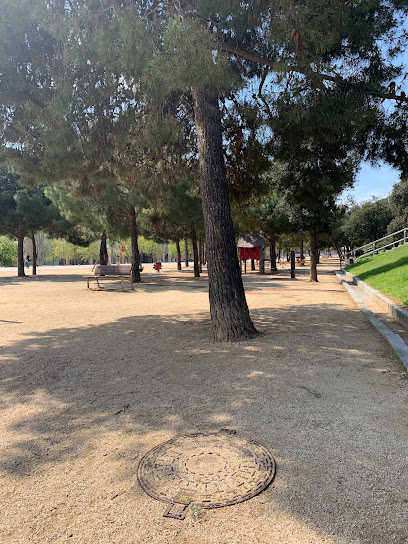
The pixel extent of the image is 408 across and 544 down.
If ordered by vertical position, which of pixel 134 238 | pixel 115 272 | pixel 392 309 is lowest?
pixel 392 309

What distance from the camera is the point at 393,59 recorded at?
6785mm

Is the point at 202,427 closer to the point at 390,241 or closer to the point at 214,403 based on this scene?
the point at 214,403

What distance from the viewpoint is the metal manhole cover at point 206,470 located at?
2.24 m

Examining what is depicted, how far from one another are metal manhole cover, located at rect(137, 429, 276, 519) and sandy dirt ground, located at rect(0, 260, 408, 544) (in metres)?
A: 0.07

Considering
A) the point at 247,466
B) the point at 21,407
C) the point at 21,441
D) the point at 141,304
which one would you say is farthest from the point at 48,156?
the point at 247,466

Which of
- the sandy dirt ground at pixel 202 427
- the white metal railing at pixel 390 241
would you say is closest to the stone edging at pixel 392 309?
the sandy dirt ground at pixel 202 427

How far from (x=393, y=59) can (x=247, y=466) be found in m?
7.31

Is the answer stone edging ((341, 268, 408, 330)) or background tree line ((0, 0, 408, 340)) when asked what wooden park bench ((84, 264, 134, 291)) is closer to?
background tree line ((0, 0, 408, 340))

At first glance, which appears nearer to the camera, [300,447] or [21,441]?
[300,447]

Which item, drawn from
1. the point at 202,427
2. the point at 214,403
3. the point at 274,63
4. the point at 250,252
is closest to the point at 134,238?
the point at 250,252

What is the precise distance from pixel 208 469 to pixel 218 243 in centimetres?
417

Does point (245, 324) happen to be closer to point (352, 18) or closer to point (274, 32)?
point (274, 32)

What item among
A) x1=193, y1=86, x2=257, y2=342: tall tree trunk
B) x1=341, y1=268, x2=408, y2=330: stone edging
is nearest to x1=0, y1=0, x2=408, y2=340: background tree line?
x1=193, y1=86, x2=257, y2=342: tall tree trunk

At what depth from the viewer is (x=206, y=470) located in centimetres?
249
